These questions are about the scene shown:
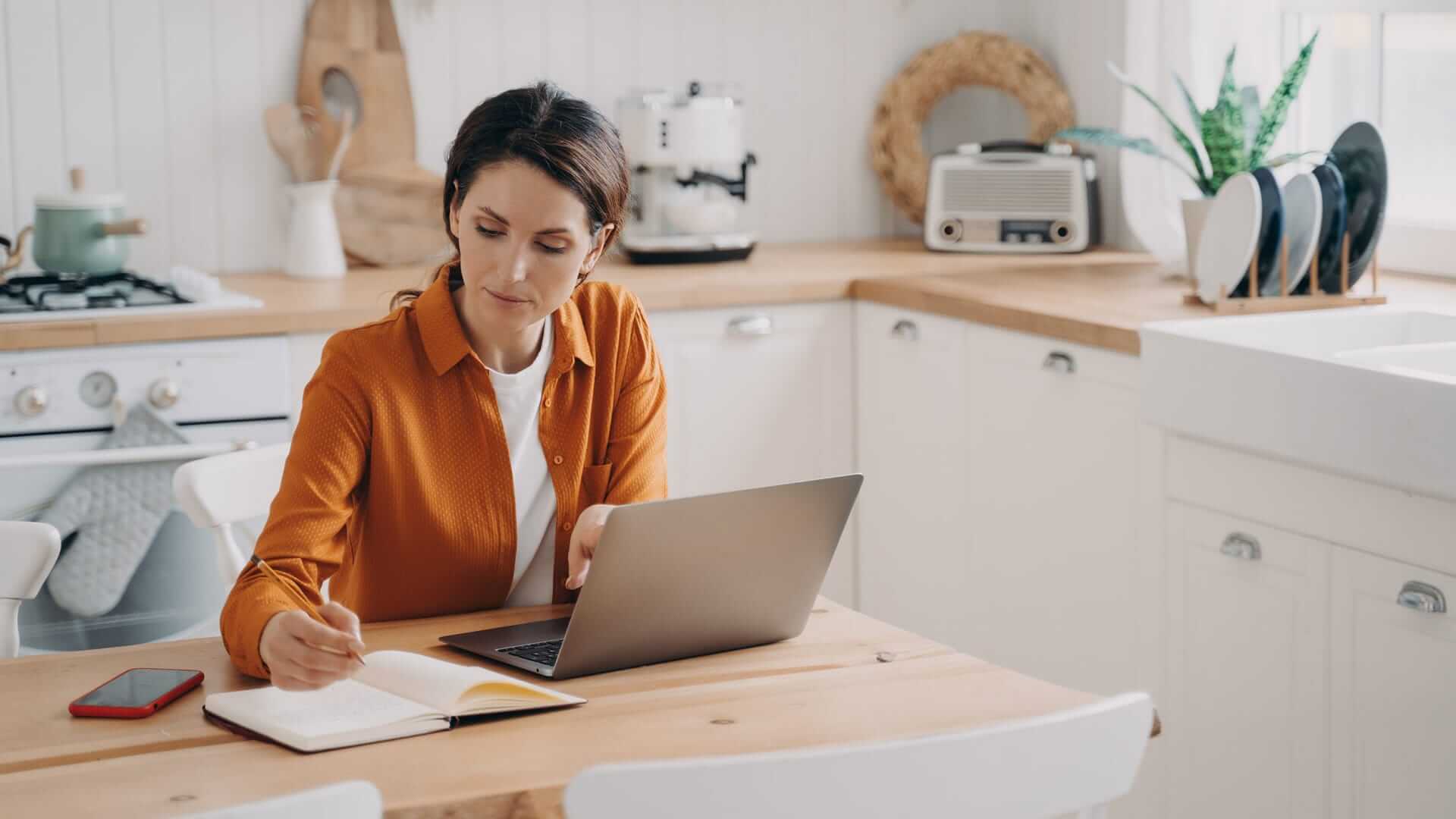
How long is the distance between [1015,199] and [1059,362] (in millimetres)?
901

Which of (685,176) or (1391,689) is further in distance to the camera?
(685,176)

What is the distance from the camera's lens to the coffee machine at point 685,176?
10.7ft

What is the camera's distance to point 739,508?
1339mm

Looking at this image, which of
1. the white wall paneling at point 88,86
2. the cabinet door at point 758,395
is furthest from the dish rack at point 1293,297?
the white wall paneling at point 88,86

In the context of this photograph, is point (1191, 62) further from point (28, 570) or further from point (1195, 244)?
point (28, 570)

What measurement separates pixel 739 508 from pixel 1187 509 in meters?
1.13

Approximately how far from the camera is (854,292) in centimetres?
313

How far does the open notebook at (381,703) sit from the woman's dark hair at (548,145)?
508 millimetres

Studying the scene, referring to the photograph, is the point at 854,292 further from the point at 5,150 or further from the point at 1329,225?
the point at 5,150

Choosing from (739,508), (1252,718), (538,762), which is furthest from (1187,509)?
(538,762)

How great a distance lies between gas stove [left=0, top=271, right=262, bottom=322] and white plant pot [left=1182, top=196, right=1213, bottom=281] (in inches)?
62.5

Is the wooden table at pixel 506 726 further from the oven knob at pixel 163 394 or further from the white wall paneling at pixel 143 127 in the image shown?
the white wall paneling at pixel 143 127

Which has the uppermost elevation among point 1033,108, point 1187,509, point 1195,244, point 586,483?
point 1033,108

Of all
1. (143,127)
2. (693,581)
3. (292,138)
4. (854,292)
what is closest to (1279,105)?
(854,292)
